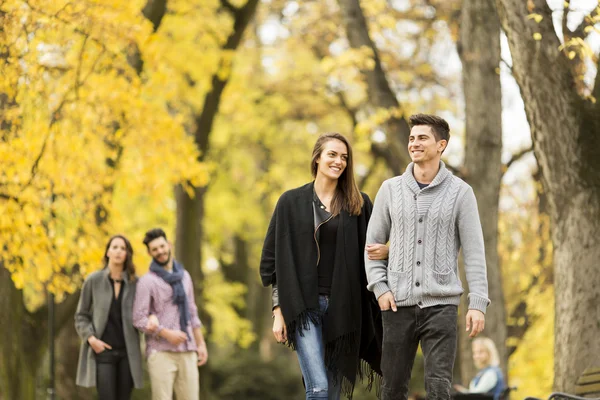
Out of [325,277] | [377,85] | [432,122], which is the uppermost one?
[377,85]

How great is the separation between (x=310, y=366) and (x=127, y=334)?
4.04 metres

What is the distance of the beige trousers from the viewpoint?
10.0m

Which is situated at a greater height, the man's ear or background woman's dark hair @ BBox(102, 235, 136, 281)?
the man's ear

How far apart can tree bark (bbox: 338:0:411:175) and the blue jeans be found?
8533 millimetres

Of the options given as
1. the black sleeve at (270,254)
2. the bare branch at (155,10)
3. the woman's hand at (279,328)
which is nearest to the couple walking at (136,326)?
the black sleeve at (270,254)

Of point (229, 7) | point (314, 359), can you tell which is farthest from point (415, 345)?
point (229, 7)

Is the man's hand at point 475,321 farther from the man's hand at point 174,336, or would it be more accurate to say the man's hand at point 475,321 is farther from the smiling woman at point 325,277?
the man's hand at point 174,336

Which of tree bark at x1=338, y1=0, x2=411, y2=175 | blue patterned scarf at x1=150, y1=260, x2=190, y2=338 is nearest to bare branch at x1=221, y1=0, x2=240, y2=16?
tree bark at x1=338, y1=0, x2=411, y2=175

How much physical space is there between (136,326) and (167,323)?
0.33 m

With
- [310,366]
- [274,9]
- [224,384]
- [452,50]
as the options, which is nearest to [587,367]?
[310,366]

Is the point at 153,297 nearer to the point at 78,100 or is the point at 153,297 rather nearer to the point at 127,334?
the point at 127,334

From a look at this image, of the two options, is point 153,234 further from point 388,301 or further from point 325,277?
point 388,301

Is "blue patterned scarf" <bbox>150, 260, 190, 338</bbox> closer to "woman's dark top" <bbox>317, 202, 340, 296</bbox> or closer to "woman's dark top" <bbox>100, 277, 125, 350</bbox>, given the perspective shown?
"woman's dark top" <bbox>100, 277, 125, 350</bbox>

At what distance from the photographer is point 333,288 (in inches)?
257
